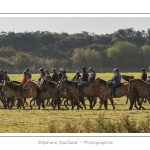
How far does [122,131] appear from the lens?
17625mm

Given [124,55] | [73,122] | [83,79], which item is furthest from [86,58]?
[73,122]

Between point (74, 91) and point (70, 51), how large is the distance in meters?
105

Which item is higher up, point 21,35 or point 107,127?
point 21,35

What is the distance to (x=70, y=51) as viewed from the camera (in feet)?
438

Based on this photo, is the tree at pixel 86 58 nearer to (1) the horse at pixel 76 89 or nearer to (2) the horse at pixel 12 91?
(2) the horse at pixel 12 91

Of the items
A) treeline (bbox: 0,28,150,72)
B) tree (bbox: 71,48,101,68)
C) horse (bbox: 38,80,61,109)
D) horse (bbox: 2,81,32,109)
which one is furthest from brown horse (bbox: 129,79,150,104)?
tree (bbox: 71,48,101,68)

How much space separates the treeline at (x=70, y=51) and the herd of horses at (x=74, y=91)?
76.7 meters

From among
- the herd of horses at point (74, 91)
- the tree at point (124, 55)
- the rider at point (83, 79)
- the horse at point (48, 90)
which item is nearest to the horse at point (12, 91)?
the herd of horses at point (74, 91)

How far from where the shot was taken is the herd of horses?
27.7 m

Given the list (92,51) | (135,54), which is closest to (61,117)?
(135,54)

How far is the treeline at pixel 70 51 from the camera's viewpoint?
11294 cm

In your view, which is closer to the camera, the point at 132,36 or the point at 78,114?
the point at 78,114
